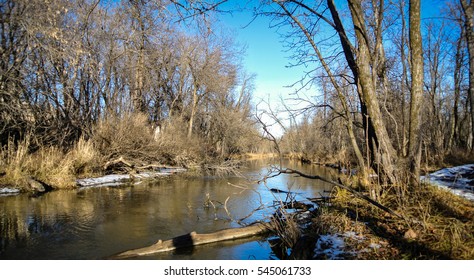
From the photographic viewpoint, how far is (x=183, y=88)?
31266mm

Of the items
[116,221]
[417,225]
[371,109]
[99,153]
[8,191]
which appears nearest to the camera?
[417,225]

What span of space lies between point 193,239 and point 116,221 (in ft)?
9.06

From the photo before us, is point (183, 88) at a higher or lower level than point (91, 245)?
higher

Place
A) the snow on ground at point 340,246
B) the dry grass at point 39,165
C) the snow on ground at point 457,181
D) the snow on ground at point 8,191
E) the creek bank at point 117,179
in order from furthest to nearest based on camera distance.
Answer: the creek bank at point 117,179 < the dry grass at point 39,165 < the snow on ground at point 8,191 < the snow on ground at point 457,181 < the snow on ground at point 340,246

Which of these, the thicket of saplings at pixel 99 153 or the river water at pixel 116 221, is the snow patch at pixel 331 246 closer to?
the river water at pixel 116 221

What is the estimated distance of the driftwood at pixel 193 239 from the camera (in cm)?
498

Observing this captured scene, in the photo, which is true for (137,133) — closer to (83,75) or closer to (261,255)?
(83,75)

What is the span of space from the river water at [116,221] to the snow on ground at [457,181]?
347cm

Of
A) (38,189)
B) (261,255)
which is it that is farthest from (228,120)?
(261,255)

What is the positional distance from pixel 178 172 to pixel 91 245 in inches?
531

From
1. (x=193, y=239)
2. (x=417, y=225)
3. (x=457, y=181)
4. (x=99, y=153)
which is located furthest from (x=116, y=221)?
(x=457, y=181)

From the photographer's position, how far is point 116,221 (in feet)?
23.6

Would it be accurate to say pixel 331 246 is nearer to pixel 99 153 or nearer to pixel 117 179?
pixel 117 179

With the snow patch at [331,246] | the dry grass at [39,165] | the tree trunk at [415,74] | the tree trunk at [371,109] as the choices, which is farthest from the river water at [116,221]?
the tree trunk at [415,74]
